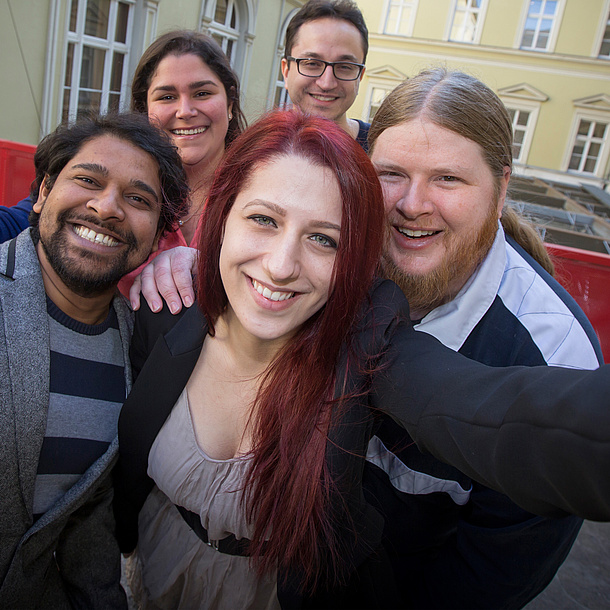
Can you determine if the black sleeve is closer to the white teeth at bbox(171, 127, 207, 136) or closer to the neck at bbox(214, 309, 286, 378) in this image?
the neck at bbox(214, 309, 286, 378)

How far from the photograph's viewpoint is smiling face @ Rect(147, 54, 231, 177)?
2.68 metres

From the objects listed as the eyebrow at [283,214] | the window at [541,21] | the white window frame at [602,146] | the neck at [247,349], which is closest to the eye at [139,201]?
the neck at [247,349]

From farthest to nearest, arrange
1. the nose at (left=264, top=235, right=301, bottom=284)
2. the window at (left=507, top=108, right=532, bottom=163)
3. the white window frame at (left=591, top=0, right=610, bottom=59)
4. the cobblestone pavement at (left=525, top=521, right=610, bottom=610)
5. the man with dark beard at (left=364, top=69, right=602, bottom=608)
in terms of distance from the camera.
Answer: the window at (left=507, top=108, right=532, bottom=163) < the white window frame at (left=591, top=0, right=610, bottom=59) < the cobblestone pavement at (left=525, top=521, right=610, bottom=610) < the man with dark beard at (left=364, top=69, right=602, bottom=608) < the nose at (left=264, top=235, right=301, bottom=284)

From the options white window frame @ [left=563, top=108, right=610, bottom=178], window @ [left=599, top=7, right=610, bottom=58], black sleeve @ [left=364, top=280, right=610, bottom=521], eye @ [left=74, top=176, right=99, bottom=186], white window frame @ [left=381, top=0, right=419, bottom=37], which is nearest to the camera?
black sleeve @ [left=364, top=280, right=610, bottom=521]

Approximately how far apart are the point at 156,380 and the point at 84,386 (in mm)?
277

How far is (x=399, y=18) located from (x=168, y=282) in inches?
995

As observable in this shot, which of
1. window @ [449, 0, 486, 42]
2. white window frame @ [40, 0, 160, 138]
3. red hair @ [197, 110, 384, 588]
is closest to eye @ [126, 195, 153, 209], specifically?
red hair @ [197, 110, 384, 588]

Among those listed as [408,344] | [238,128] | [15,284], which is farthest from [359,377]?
[238,128]

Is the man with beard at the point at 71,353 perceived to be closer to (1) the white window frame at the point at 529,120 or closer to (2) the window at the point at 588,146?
(1) the white window frame at the point at 529,120

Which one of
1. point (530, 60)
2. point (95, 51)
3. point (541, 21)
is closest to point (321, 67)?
point (95, 51)

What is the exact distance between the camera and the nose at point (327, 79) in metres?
3.09

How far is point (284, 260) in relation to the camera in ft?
4.47

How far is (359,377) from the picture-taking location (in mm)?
1376

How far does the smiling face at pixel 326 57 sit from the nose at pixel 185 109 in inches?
29.9
